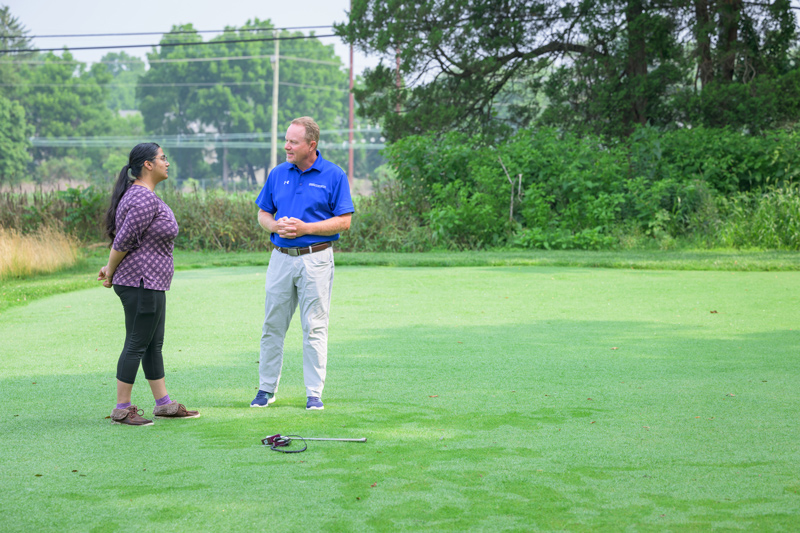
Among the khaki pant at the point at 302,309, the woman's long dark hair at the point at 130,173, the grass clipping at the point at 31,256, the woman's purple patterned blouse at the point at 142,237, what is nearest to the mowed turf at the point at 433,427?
the khaki pant at the point at 302,309

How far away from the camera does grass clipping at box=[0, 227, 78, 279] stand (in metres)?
12.8

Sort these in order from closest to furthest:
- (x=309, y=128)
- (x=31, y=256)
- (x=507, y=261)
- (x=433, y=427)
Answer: (x=433, y=427)
(x=309, y=128)
(x=31, y=256)
(x=507, y=261)

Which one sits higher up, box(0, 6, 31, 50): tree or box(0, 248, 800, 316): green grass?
box(0, 6, 31, 50): tree

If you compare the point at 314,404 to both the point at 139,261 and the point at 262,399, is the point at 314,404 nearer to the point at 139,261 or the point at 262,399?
the point at 262,399

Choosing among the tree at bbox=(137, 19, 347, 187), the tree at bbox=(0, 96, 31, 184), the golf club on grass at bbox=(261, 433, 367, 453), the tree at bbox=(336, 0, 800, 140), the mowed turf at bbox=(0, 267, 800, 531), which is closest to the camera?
the mowed turf at bbox=(0, 267, 800, 531)

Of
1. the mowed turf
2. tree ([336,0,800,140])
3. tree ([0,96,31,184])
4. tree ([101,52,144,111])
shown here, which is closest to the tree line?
tree ([0,96,31,184])

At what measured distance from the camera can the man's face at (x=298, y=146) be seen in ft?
15.4

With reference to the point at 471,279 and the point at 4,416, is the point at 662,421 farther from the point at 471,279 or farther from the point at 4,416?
the point at 471,279

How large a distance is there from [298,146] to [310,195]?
1.01 ft

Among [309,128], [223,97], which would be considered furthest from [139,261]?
[223,97]

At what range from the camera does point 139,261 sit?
14.2 feet

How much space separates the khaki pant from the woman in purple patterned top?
0.61 m

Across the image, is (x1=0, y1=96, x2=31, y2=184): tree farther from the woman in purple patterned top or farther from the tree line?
the woman in purple patterned top

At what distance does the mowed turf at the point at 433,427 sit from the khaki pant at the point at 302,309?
213 millimetres
